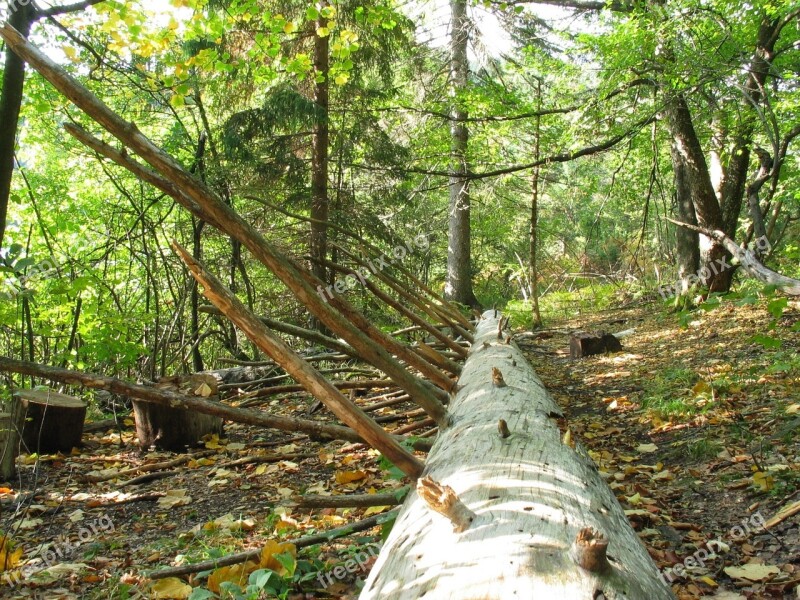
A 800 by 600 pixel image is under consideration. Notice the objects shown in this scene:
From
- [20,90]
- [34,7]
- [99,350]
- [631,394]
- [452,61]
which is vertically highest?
[452,61]

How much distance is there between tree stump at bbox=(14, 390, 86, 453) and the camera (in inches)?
190

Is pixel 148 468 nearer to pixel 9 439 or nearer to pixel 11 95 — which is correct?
pixel 9 439

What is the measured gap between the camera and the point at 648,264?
18953mm

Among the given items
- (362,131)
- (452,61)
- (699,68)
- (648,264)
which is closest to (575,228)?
(648,264)

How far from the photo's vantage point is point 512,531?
1.47m

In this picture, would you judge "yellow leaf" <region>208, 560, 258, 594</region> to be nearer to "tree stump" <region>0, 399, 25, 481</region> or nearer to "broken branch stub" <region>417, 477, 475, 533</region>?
"broken branch stub" <region>417, 477, 475, 533</region>

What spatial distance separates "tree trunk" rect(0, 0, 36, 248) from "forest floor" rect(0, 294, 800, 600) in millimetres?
2029

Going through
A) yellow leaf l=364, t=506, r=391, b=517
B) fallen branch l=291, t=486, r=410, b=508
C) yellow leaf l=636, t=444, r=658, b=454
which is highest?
fallen branch l=291, t=486, r=410, b=508

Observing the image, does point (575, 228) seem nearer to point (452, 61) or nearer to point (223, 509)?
point (452, 61)

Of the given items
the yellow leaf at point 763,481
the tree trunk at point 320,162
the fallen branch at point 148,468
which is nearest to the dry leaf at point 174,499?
the fallen branch at point 148,468

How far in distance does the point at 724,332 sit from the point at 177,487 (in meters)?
6.91

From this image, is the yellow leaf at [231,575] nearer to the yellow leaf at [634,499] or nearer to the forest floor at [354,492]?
the forest floor at [354,492]

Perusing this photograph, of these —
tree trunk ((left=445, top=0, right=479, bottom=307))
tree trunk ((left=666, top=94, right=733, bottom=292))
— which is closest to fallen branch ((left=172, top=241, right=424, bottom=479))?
tree trunk ((left=666, top=94, right=733, bottom=292))

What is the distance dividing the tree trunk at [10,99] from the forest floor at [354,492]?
2029 millimetres
